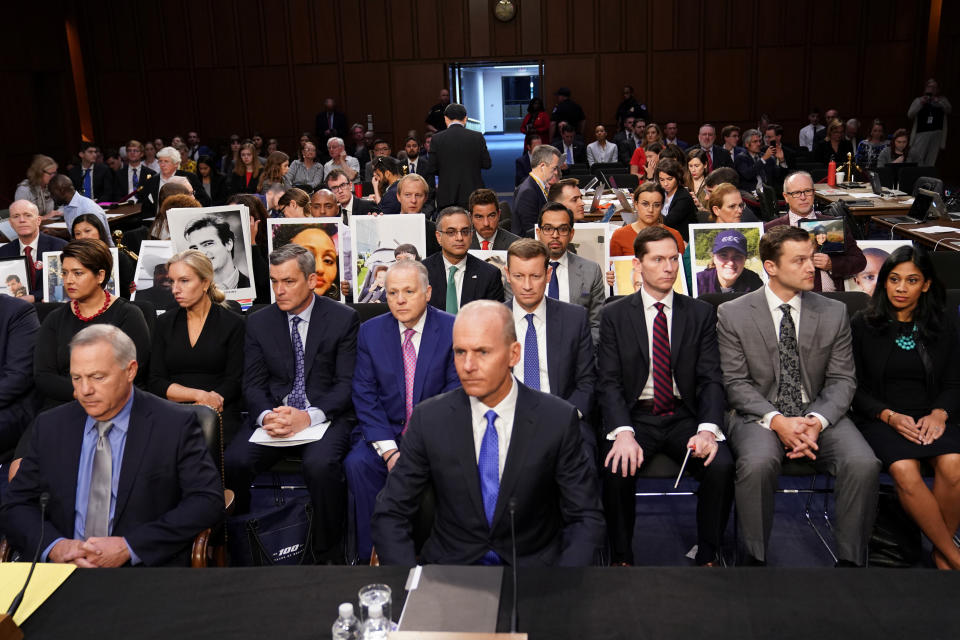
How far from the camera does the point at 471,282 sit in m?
5.04

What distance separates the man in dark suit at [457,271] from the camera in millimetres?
5020

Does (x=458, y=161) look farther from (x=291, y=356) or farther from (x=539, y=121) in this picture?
(x=539, y=121)

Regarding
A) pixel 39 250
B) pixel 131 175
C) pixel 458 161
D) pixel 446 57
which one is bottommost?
pixel 39 250

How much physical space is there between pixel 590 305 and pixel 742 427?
1336mm

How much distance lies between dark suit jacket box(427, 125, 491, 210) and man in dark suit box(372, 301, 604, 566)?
6.40 metres

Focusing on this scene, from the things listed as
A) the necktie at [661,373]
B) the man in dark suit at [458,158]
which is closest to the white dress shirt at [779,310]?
the necktie at [661,373]

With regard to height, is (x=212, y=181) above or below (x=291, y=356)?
above

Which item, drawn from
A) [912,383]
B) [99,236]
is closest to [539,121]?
[99,236]

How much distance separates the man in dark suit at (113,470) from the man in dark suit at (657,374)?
1.83 meters

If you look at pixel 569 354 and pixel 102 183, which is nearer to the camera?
pixel 569 354

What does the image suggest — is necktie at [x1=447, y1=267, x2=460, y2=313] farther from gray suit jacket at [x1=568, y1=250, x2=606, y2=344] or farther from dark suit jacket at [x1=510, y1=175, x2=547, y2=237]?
dark suit jacket at [x1=510, y1=175, x2=547, y2=237]

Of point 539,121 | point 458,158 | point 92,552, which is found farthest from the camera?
point 539,121

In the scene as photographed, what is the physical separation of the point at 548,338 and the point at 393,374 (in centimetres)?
79

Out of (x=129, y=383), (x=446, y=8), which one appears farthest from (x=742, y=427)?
(x=446, y=8)
